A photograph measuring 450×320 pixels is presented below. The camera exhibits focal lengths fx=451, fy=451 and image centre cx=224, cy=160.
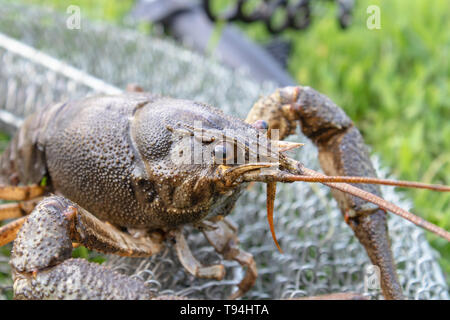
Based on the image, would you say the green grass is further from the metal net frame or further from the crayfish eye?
the crayfish eye

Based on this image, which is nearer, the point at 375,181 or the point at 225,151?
the point at 375,181

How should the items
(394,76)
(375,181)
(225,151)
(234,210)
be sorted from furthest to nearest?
1. (394,76)
2. (234,210)
3. (225,151)
4. (375,181)

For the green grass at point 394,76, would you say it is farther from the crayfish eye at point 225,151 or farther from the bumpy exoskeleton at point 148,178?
the crayfish eye at point 225,151

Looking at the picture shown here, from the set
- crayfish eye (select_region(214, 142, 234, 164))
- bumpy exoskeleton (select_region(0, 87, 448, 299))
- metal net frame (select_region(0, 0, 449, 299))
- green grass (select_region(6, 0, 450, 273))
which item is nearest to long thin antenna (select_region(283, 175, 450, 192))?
bumpy exoskeleton (select_region(0, 87, 448, 299))

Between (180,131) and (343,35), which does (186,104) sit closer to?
(180,131)

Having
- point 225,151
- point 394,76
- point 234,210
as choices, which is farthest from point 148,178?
point 394,76

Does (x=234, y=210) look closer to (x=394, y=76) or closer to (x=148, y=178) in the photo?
(x=148, y=178)

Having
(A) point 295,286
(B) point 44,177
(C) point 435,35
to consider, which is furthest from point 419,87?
(B) point 44,177
